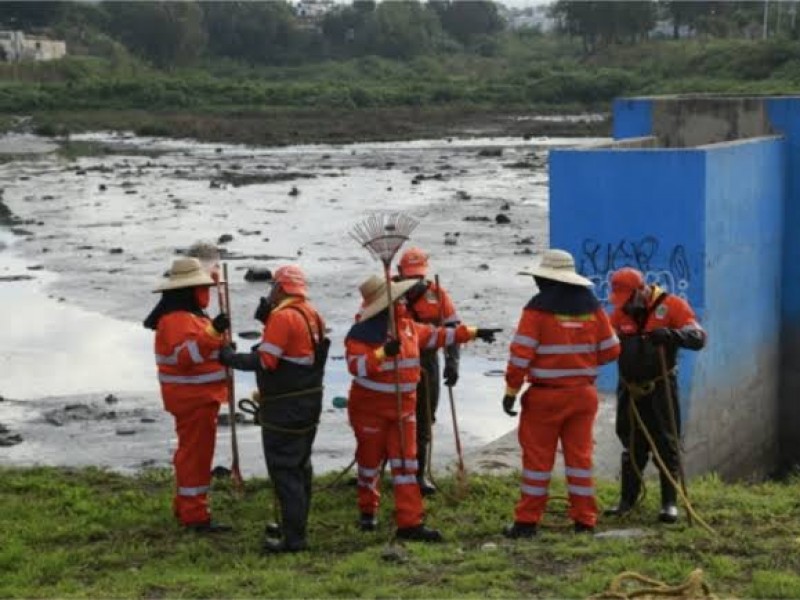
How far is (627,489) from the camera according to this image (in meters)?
10.0

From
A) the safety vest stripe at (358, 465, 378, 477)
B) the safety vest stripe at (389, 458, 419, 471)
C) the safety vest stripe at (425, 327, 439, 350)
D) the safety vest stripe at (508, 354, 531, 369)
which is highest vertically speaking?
the safety vest stripe at (425, 327, 439, 350)

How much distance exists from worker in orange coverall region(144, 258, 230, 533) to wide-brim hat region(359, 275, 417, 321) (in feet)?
3.06

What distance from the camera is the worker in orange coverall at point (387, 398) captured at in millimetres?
9242

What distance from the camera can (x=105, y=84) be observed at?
82.7 m

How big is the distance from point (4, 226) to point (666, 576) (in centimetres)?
2673

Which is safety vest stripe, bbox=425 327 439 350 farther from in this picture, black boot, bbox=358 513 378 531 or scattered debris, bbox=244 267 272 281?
scattered debris, bbox=244 267 272 281

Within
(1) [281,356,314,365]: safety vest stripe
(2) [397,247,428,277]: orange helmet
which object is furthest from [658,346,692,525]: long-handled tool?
(1) [281,356,314,365]: safety vest stripe

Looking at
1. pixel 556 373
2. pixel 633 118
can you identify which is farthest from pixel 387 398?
pixel 633 118

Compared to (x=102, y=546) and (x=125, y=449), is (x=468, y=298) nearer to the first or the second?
(x=125, y=449)

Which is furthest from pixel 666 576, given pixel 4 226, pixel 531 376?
pixel 4 226

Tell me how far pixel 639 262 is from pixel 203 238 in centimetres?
1747

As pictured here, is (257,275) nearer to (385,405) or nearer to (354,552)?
(385,405)

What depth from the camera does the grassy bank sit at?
8.05m

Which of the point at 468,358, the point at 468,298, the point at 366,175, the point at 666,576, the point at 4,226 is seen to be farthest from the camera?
the point at 366,175
